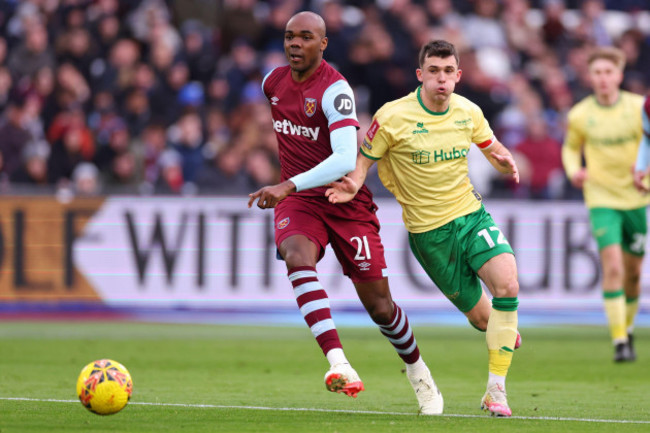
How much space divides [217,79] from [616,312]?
8.64 metres

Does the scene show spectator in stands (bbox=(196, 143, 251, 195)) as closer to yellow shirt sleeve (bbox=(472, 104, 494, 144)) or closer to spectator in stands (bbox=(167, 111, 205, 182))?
spectator in stands (bbox=(167, 111, 205, 182))

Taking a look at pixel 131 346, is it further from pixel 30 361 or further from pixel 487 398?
pixel 487 398

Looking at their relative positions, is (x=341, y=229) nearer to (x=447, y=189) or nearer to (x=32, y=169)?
(x=447, y=189)

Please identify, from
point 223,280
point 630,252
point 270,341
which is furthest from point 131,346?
point 630,252

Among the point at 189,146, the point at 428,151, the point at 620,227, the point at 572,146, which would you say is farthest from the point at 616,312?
the point at 189,146

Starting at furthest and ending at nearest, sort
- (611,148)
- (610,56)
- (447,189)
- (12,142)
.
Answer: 1. (12,142)
2. (611,148)
3. (610,56)
4. (447,189)

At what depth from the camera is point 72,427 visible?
23.4 ft

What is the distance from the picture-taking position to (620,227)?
12523 millimetres

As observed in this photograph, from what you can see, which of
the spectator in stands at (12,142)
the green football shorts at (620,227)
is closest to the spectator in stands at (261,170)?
the spectator in stands at (12,142)

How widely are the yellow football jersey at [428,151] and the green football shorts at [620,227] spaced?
14.1 ft

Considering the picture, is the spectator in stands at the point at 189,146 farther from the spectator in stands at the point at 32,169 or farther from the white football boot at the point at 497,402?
the white football boot at the point at 497,402

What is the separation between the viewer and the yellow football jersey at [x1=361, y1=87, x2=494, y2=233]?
829 cm

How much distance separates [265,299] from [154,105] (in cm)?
398

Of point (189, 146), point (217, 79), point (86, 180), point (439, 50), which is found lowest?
point (86, 180)
